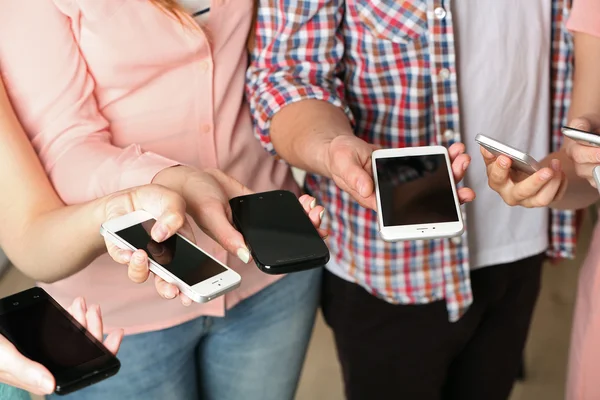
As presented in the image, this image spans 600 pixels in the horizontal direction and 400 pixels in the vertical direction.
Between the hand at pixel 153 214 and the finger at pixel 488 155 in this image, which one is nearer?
the hand at pixel 153 214

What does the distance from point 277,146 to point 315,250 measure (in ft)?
0.63

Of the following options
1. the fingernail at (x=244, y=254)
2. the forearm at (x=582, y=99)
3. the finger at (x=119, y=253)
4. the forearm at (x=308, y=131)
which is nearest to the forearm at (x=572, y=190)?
the forearm at (x=582, y=99)

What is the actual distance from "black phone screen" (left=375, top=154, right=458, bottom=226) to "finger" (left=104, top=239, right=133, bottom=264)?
24cm

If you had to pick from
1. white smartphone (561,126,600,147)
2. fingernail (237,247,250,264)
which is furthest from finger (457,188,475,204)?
fingernail (237,247,250,264)

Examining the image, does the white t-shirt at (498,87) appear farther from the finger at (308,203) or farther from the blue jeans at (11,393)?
the blue jeans at (11,393)

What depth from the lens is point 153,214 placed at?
60 centimetres

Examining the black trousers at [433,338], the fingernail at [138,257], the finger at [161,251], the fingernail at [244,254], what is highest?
the fingernail at [138,257]

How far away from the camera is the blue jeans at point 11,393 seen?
0.59 meters

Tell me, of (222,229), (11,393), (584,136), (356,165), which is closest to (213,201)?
(222,229)

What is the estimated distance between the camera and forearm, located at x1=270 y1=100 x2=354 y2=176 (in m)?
0.73

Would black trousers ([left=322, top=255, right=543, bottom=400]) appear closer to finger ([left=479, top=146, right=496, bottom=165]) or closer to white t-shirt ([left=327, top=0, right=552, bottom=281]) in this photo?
white t-shirt ([left=327, top=0, right=552, bottom=281])

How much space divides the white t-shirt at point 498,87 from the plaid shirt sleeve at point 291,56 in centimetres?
14

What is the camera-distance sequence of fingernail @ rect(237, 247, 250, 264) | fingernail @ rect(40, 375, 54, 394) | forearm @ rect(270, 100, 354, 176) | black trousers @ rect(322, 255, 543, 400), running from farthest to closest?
black trousers @ rect(322, 255, 543, 400), forearm @ rect(270, 100, 354, 176), fingernail @ rect(237, 247, 250, 264), fingernail @ rect(40, 375, 54, 394)

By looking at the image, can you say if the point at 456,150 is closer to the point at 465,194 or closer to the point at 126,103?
the point at 465,194
